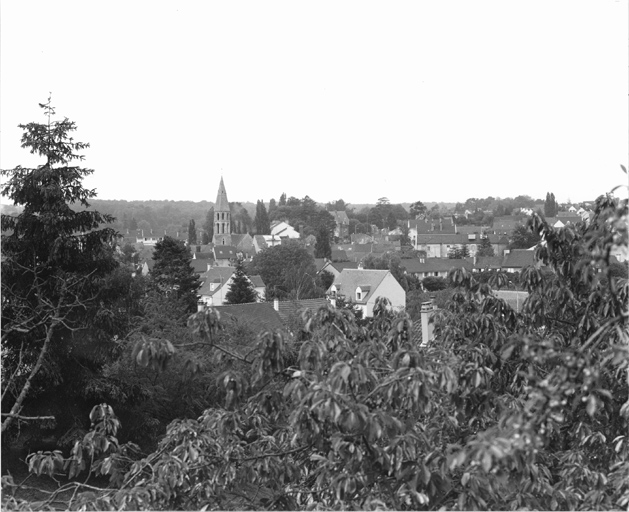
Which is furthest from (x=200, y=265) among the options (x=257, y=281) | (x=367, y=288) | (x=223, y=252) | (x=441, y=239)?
(x=367, y=288)

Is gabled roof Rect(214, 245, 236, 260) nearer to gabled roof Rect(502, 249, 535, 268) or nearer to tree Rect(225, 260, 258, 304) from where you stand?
gabled roof Rect(502, 249, 535, 268)

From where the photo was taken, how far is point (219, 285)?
44.8 metres

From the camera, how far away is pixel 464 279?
5195 mm

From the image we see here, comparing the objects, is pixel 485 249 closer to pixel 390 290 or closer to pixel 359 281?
pixel 359 281

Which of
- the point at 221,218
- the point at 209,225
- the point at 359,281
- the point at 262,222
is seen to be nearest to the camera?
the point at 359,281

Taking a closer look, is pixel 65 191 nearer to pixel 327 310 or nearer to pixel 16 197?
pixel 16 197

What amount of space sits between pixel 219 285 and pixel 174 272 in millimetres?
15474

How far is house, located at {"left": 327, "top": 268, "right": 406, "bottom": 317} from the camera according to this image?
37281mm

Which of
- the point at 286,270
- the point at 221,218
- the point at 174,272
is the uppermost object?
the point at 221,218

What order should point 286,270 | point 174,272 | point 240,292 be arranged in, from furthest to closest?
point 286,270, point 240,292, point 174,272

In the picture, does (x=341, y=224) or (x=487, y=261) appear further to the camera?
(x=341, y=224)

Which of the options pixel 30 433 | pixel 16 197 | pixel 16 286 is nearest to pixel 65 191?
pixel 16 197

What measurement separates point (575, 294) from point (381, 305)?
1534 millimetres

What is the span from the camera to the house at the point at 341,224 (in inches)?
4137
